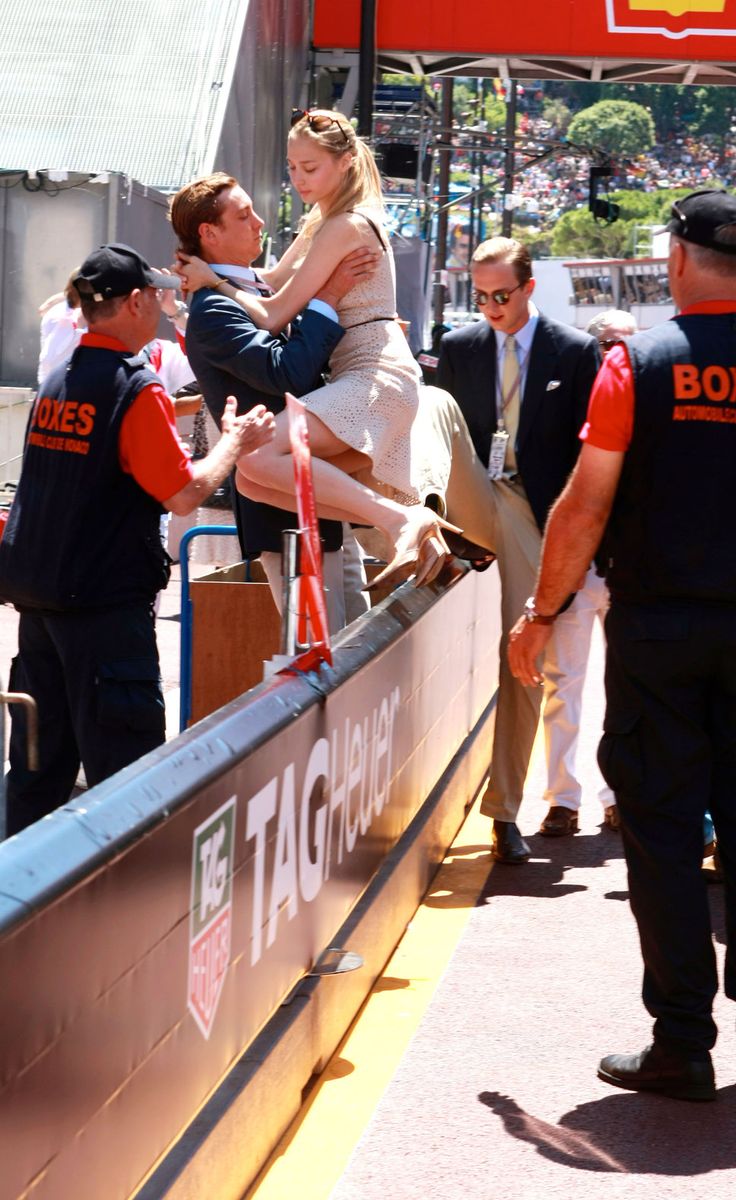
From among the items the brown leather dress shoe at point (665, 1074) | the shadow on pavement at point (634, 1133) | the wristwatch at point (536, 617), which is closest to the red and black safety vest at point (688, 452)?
the wristwatch at point (536, 617)

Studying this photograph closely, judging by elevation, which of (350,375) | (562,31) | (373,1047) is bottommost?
(373,1047)

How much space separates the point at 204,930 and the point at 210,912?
0.15 ft

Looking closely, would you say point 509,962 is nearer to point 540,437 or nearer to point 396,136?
point 540,437

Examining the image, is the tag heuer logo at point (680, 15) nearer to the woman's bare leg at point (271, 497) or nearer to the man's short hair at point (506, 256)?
the man's short hair at point (506, 256)

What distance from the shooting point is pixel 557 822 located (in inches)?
270

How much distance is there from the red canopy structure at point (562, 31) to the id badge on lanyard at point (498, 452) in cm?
1667

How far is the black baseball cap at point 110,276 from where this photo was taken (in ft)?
15.2

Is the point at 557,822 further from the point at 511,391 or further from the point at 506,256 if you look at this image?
the point at 506,256

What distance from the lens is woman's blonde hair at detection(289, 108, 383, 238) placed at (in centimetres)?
511

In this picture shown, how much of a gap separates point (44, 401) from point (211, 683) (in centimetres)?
189

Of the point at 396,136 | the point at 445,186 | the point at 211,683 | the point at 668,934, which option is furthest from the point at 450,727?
the point at 445,186

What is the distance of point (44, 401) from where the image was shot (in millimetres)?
4629

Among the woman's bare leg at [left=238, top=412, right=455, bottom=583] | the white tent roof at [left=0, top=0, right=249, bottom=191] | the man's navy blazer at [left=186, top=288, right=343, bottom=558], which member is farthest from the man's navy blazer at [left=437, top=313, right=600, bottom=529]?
the white tent roof at [left=0, top=0, right=249, bottom=191]

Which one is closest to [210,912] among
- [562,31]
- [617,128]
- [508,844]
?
[508,844]
